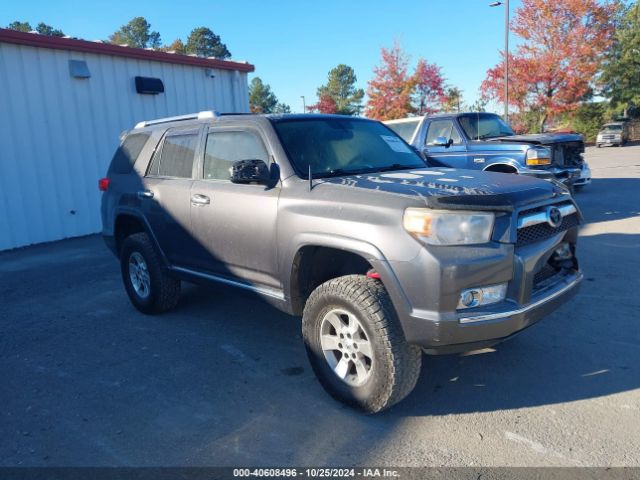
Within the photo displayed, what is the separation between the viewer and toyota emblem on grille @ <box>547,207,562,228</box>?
3.15 metres

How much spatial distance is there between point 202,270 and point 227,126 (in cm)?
126

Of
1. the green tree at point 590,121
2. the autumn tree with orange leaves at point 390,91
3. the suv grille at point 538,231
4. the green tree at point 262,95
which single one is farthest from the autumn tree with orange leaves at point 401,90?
the green tree at point 262,95

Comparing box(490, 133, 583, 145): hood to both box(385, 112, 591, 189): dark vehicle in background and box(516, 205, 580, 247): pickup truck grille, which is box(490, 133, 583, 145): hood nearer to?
box(385, 112, 591, 189): dark vehicle in background

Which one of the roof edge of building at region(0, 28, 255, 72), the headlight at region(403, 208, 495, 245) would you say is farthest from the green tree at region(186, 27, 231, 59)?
the headlight at region(403, 208, 495, 245)

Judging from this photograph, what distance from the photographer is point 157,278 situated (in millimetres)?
5012

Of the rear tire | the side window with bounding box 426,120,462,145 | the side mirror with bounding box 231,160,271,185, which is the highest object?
the side window with bounding box 426,120,462,145

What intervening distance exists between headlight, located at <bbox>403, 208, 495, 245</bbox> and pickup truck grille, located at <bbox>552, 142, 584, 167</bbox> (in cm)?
658

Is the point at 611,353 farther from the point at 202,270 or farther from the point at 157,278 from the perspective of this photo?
the point at 157,278

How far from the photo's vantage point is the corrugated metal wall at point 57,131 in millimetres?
9312

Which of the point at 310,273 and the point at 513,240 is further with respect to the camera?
the point at 310,273

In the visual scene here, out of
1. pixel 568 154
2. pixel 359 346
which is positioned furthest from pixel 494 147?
pixel 359 346

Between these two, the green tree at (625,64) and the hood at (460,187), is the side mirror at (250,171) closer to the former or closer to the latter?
the hood at (460,187)

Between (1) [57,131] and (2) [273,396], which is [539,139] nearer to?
(2) [273,396]

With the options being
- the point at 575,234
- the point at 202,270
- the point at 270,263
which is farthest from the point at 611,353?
the point at 202,270
